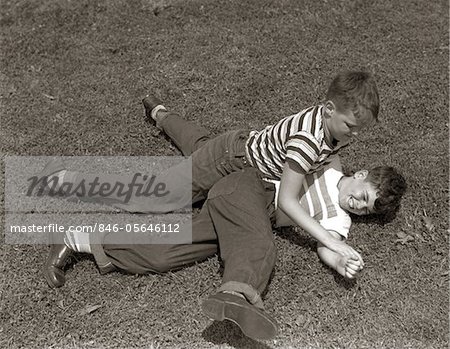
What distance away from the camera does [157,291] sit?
4.13 meters

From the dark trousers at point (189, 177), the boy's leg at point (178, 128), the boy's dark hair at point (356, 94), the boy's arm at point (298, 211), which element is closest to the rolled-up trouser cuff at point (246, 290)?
the boy's arm at point (298, 211)

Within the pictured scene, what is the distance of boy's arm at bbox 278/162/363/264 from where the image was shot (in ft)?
13.1

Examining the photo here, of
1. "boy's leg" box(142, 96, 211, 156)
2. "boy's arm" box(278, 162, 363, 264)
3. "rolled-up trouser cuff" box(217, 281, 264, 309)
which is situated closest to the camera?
"rolled-up trouser cuff" box(217, 281, 264, 309)

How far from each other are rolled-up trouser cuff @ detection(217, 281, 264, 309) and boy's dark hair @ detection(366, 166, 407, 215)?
1.26 m

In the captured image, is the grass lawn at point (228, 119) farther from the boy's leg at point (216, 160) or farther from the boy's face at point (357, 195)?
the boy's leg at point (216, 160)

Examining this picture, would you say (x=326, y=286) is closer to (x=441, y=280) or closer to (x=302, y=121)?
(x=441, y=280)

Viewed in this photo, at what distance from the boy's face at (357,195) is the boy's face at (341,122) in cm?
56

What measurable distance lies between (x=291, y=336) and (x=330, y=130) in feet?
4.33

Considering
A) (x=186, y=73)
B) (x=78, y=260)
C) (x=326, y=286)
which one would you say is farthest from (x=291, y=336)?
(x=186, y=73)

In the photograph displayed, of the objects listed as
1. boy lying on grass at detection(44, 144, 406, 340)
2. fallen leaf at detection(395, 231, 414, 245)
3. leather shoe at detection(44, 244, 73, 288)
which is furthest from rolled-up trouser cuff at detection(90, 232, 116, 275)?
fallen leaf at detection(395, 231, 414, 245)

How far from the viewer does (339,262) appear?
13.6 ft

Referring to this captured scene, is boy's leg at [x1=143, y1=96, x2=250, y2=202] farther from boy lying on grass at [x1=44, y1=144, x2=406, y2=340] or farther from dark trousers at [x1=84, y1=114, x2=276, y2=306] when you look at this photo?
boy lying on grass at [x1=44, y1=144, x2=406, y2=340]

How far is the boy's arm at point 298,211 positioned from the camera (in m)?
3.99

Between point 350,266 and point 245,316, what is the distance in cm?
90
